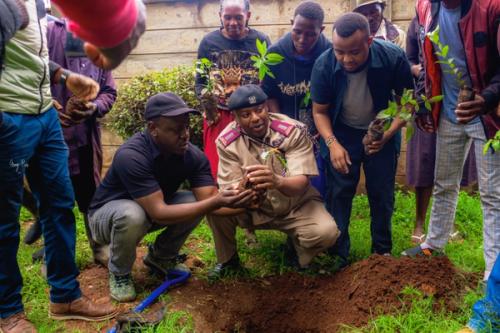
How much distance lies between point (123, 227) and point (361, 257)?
1.98m

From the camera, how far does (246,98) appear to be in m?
3.63

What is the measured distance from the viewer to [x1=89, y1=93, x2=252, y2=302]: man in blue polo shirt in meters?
3.42

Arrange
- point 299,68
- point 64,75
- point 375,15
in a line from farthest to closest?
point 375,15, point 299,68, point 64,75

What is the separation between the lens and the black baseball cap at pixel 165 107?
3.38m

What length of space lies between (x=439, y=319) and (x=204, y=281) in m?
1.78

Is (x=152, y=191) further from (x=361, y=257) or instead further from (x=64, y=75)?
(x=361, y=257)

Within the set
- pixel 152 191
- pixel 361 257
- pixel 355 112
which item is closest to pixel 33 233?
pixel 152 191

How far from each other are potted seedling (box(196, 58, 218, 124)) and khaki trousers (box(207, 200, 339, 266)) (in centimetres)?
96

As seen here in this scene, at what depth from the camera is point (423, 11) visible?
144 inches

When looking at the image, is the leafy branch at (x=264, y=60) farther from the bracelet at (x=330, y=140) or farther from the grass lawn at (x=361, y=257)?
the grass lawn at (x=361, y=257)

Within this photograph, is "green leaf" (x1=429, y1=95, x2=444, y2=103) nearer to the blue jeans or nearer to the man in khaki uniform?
the man in khaki uniform

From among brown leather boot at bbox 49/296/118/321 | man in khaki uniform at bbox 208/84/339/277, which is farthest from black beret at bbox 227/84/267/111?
brown leather boot at bbox 49/296/118/321

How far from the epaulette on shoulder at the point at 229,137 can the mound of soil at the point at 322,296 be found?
1117 mm

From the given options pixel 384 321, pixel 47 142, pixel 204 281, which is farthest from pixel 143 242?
pixel 384 321
